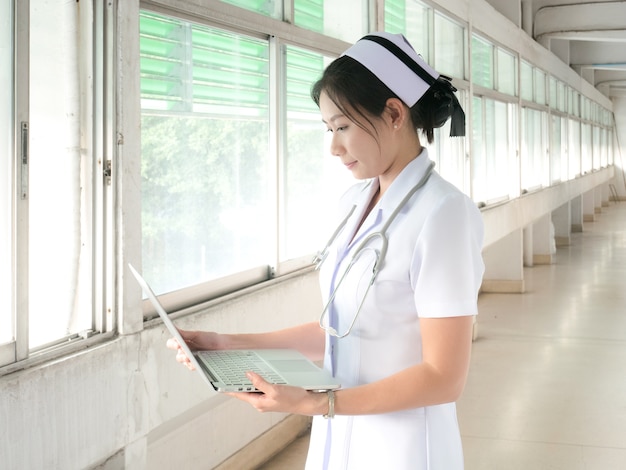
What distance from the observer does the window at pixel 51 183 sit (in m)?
2.36

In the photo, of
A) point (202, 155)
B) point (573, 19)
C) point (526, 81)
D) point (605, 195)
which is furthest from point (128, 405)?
point (605, 195)

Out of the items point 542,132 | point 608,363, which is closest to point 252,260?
point 608,363

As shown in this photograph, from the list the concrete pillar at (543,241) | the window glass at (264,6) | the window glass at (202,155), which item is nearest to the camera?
the window glass at (202,155)

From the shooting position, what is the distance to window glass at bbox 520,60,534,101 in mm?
11742

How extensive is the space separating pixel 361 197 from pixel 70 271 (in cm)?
122

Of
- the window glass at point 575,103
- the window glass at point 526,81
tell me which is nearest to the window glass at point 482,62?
the window glass at point 526,81

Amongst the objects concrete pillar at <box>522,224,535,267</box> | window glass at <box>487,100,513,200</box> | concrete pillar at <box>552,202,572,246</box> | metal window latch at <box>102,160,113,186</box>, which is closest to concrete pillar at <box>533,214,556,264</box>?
concrete pillar at <box>522,224,535,267</box>

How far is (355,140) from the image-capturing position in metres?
1.68

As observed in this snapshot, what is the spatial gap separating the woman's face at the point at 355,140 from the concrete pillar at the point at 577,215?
1801 centimetres

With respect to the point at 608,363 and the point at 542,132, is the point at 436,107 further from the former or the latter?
the point at 542,132

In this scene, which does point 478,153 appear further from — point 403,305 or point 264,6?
point 403,305

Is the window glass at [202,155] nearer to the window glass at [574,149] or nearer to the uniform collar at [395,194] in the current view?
the uniform collar at [395,194]

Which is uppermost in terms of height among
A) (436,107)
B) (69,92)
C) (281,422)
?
(69,92)

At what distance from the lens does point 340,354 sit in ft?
5.76
